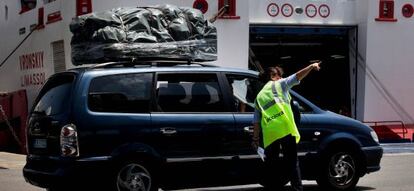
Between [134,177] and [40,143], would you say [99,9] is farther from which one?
[134,177]

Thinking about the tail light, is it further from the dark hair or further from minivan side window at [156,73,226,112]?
the dark hair

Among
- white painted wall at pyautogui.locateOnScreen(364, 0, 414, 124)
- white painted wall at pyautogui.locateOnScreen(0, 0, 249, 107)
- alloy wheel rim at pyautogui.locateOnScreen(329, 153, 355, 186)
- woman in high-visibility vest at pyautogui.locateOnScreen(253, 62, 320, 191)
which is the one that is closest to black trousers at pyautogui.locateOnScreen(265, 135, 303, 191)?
woman in high-visibility vest at pyautogui.locateOnScreen(253, 62, 320, 191)

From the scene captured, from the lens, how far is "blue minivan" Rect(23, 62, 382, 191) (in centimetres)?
808

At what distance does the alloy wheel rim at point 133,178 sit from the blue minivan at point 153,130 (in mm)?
12

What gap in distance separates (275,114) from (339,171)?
83.8 inches

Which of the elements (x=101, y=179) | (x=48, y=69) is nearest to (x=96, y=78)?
(x=101, y=179)

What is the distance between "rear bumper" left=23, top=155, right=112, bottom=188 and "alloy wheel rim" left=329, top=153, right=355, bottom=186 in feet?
10.3

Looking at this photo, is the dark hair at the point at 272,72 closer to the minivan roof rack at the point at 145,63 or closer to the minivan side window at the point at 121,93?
the minivan roof rack at the point at 145,63

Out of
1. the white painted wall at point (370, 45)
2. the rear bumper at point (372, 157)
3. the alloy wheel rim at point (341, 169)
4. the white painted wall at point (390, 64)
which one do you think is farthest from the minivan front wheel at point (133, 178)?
the white painted wall at point (390, 64)

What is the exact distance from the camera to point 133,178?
8320 mm

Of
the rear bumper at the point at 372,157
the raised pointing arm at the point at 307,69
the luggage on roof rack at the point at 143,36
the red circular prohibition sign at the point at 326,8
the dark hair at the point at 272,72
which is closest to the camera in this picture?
the raised pointing arm at the point at 307,69

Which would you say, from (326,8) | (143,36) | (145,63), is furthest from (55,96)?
(326,8)

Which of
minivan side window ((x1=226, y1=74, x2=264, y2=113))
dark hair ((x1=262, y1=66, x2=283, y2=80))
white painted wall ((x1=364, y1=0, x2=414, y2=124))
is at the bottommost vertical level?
white painted wall ((x1=364, y1=0, x2=414, y2=124))

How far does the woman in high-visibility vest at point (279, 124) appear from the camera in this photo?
793 centimetres
